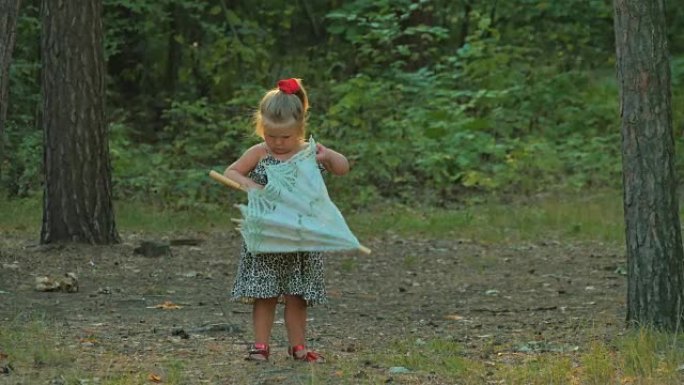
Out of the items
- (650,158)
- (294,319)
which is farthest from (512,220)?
(294,319)

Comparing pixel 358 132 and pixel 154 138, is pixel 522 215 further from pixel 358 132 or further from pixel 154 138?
pixel 154 138

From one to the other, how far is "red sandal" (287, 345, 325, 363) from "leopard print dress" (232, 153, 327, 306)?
0.78ft

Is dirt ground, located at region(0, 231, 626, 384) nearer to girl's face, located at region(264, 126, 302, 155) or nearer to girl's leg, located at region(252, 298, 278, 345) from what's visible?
girl's leg, located at region(252, 298, 278, 345)

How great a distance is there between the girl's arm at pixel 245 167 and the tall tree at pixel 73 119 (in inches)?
221

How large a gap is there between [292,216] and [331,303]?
3282mm

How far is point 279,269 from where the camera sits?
265 inches

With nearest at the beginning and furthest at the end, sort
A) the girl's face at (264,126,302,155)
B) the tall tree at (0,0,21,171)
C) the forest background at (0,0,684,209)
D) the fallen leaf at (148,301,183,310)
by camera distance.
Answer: the girl's face at (264,126,302,155), the tall tree at (0,0,21,171), the fallen leaf at (148,301,183,310), the forest background at (0,0,684,209)

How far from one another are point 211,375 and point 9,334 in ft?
4.99

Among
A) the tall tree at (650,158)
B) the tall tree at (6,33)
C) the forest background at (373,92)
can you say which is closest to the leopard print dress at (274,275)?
the tall tree at (650,158)

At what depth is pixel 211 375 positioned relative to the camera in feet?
20.9

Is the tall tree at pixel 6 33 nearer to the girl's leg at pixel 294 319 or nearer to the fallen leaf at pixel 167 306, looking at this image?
the fallen leaf at pixel 167 306

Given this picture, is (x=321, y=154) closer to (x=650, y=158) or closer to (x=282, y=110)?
(x=282, y=110)

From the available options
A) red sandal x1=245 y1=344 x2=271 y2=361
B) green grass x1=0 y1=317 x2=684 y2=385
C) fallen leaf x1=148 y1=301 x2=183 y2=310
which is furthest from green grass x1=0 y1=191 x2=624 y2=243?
red sandal x1=245 y1=344 x2=271 y2=361

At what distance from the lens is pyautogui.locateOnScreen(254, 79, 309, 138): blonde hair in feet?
21.5
